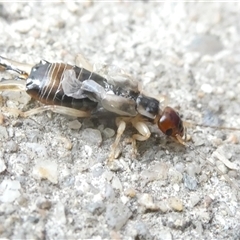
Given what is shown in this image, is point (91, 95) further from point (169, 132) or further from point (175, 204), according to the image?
point (175, 204)

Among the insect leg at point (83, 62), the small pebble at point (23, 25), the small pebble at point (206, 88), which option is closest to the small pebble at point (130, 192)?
the insect leg at point (83, 62)

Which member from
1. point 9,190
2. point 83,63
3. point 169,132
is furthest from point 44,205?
point 83,63

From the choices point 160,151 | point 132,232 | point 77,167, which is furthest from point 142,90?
point 132,232

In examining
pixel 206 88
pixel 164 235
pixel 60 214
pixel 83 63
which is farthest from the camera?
pixel 206 88

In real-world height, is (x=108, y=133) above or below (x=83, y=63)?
below

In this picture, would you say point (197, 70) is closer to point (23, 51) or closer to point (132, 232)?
point (23, 51)

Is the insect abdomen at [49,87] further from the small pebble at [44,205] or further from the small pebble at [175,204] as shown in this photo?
the small pebble at [175,204]
